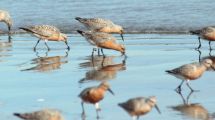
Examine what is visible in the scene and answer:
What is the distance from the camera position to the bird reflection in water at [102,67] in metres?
13.7

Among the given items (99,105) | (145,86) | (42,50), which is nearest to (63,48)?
(42,50)

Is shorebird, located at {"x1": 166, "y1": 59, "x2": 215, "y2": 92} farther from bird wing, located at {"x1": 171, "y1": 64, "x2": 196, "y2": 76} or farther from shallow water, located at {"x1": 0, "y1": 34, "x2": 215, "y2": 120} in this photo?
shallow water, located at {"x1": 0, "y1": 34, "x2": 215, "y2": 120}

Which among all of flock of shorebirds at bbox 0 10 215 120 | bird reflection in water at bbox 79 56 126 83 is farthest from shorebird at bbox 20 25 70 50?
bird reflection in water at bbox 79 56 126 83

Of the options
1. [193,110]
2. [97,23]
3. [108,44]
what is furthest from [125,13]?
[193,110]

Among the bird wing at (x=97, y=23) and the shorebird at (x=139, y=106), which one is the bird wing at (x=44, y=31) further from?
the shorebird at (x=139, y=106)

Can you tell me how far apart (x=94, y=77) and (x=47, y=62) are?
253 cm

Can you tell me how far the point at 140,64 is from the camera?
15.2m

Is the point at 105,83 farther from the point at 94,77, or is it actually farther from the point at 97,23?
the point at 97,23

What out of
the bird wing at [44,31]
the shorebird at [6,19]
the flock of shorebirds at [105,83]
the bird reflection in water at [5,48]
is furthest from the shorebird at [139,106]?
the shorebird at [6,19]

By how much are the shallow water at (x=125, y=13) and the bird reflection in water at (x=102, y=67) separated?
240 inches

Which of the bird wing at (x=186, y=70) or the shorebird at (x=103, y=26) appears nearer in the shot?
the bird wing at (x=186, y=70)

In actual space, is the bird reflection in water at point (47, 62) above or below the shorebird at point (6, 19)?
below

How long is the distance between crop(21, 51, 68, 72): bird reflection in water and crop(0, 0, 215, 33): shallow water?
6.13 metres

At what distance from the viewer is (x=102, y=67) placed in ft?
49.4
